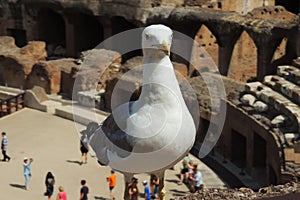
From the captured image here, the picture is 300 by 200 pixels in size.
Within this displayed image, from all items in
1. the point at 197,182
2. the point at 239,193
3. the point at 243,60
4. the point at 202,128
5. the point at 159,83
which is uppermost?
the point at 159,83

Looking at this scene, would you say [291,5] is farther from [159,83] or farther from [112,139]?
[159,83]

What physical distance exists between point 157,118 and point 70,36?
22520mm

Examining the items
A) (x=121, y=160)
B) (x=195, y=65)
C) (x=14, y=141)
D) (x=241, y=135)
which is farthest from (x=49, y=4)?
(x=121, y=160)

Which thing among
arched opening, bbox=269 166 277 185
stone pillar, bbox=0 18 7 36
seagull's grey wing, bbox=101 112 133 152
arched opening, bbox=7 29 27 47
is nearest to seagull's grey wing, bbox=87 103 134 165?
seagull's grey wing, bbox=101 112 133 152

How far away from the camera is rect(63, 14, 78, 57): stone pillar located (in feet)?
93.7

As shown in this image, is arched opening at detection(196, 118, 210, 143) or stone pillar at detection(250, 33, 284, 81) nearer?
arched opening at detection(196, 118, 210, 143)

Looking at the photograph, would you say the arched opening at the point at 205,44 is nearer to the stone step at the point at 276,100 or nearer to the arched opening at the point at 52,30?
the stone step at the point at 276,100

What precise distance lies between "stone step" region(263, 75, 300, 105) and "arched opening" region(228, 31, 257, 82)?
5.96 m

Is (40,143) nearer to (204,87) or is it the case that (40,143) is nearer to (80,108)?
(80,108)

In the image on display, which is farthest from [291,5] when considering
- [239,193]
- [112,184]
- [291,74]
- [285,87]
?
[239,193]

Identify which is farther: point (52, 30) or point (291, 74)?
point (52, 30)

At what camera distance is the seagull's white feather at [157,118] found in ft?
21.7

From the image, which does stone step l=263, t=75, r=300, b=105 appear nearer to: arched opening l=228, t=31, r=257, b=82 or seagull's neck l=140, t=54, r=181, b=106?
arched opening l=228, t=31, r=257, b=82

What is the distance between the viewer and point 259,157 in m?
16.4
